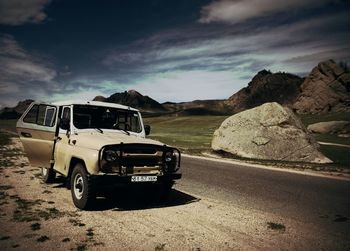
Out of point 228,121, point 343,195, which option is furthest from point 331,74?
point 343,195

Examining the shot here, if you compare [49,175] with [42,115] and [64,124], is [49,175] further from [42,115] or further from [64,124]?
[64,124]

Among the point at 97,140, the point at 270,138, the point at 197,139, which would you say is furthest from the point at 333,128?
the point at 97,140

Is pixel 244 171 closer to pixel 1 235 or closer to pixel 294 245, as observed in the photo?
pixel 294 245

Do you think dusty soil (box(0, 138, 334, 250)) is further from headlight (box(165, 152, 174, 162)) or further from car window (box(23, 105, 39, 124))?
car window (box(23, 105, 39, 124))

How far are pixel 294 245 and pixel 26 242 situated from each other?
173 inches

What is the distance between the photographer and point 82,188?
23.7 feet

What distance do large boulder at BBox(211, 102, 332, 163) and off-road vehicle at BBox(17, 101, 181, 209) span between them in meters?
11.5

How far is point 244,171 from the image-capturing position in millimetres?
13711

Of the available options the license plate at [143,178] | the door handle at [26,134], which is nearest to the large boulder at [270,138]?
the license plate at [143,178]

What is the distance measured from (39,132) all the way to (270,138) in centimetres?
1373

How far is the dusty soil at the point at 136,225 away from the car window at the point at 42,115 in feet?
6.20

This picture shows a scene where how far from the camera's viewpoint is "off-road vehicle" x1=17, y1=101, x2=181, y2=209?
6.80 meters

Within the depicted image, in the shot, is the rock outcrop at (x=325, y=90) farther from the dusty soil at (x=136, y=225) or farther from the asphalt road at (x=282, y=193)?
the dusty soil at (x=136, y=225)

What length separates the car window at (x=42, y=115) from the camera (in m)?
8.75
